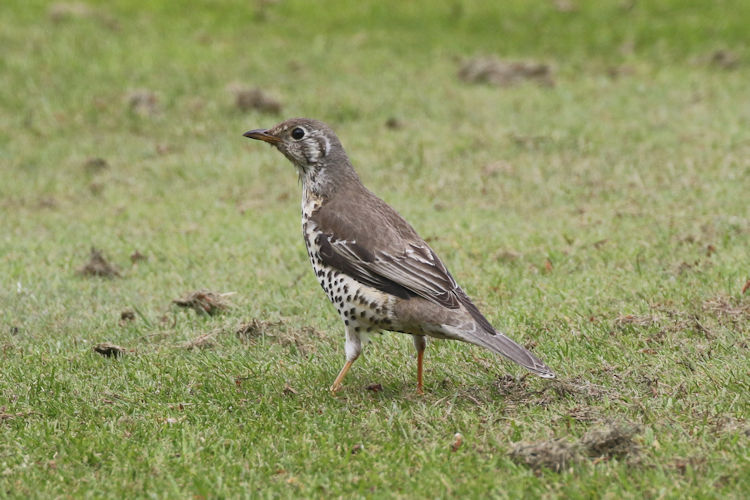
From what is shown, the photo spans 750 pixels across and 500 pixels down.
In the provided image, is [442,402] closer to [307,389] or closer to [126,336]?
[307,389]

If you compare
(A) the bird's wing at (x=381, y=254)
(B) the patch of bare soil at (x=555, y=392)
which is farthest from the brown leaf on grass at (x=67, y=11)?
(B) the patch of bare soil at (x=555, y=392)

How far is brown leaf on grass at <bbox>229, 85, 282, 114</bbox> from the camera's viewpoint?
17141 millimetres

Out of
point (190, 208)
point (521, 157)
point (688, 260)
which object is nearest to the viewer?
point (688, 260)

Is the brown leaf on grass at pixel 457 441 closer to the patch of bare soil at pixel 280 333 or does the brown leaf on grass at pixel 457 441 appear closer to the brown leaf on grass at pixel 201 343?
the patch of bare soil at pixel 280 333

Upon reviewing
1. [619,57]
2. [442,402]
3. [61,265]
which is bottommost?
[61,265]

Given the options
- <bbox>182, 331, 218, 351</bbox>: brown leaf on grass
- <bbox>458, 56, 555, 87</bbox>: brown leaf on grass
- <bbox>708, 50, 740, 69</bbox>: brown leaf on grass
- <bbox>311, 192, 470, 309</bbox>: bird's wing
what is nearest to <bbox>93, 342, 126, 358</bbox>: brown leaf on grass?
<bbox>182, 331, 218, 351</bbox>: brown leaf on grass

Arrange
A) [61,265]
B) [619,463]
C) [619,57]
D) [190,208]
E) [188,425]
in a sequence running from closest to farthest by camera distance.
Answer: [619,463] < [188,425] < [61,265] < [190,208] < [619,57]

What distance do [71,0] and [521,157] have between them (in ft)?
48.5

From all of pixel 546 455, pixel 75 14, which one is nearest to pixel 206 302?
pixel 546 455

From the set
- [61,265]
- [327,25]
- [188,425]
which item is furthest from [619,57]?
[188,425]

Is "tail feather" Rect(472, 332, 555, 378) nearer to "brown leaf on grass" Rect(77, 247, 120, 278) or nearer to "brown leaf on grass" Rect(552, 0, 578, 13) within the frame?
"brown leaf on grass" Rect(77, 247, 120, 278)

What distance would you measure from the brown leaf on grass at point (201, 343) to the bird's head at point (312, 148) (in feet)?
5.00

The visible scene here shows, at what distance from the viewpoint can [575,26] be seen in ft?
77.0

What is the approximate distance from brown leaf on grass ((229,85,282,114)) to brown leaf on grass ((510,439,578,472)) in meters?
12.9
